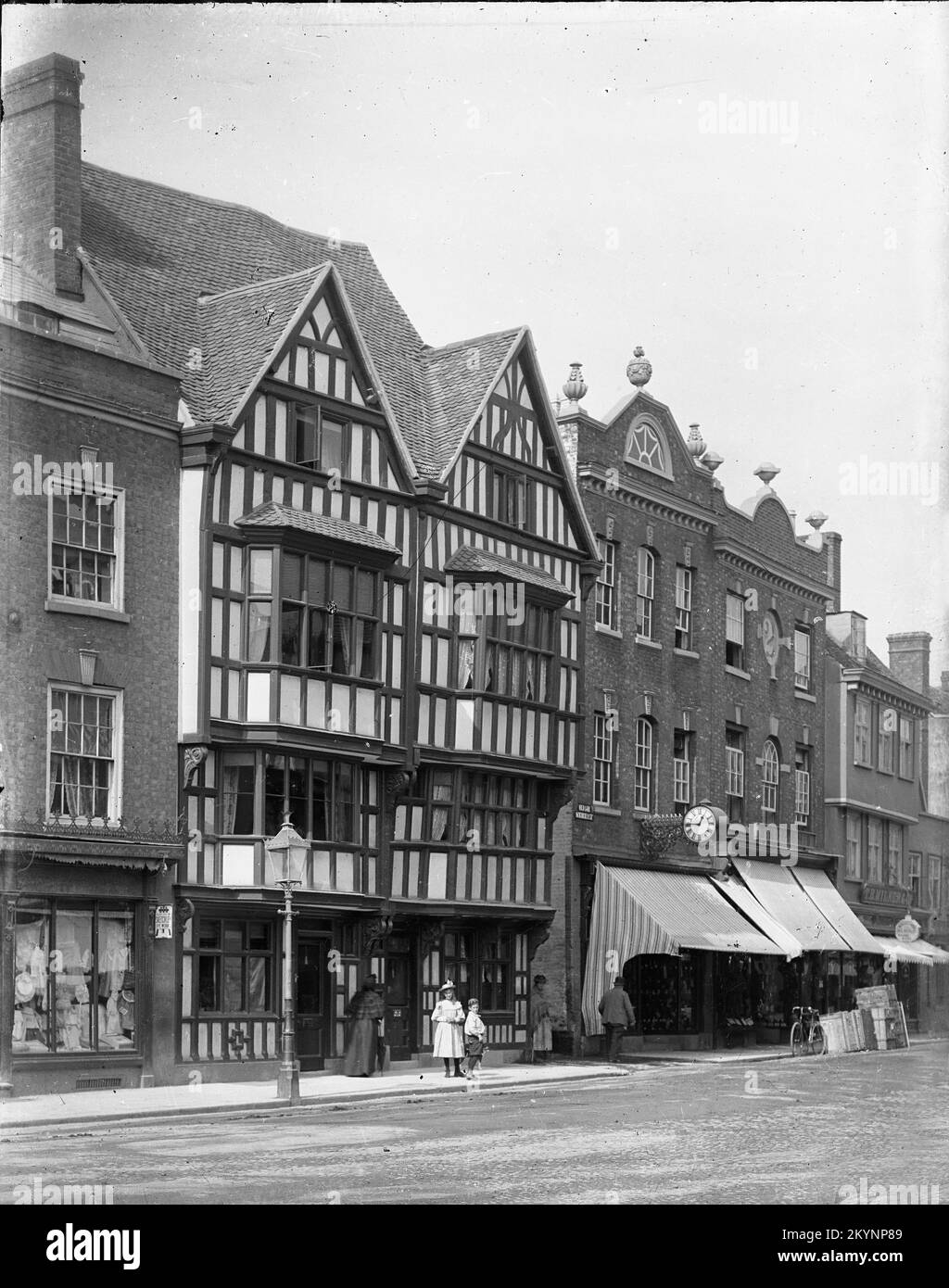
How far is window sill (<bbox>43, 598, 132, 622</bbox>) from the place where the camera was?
2502 centimetres

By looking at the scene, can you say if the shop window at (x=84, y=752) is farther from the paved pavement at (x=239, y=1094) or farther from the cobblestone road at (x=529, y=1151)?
the cobblestone road at (x=529, y=1151)

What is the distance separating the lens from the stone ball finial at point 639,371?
41.1 meters

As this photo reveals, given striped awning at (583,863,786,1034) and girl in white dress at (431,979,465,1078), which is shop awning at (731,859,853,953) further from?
girl in white dress at (431,979,465,1078)

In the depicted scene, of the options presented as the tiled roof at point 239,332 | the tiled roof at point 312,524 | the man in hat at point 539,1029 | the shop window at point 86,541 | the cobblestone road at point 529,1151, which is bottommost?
the man in hat at point 539,1029

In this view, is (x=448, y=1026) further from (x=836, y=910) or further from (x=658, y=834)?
(x=836, y=910)

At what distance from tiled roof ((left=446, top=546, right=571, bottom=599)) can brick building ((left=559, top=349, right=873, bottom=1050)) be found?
404 cm

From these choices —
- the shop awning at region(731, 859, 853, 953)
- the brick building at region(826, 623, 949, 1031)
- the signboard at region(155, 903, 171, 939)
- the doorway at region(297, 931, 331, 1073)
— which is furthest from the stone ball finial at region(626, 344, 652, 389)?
the signboard at region(155, 903, 171, 939)

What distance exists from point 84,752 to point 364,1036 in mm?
6684

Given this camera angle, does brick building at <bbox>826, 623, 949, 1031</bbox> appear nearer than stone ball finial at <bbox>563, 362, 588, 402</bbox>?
No

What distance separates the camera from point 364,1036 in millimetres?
28469

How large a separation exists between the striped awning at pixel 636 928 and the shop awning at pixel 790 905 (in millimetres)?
4181

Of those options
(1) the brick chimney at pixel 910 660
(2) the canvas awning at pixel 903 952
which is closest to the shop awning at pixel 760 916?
(2) the canvas awning at pixel 903 952
